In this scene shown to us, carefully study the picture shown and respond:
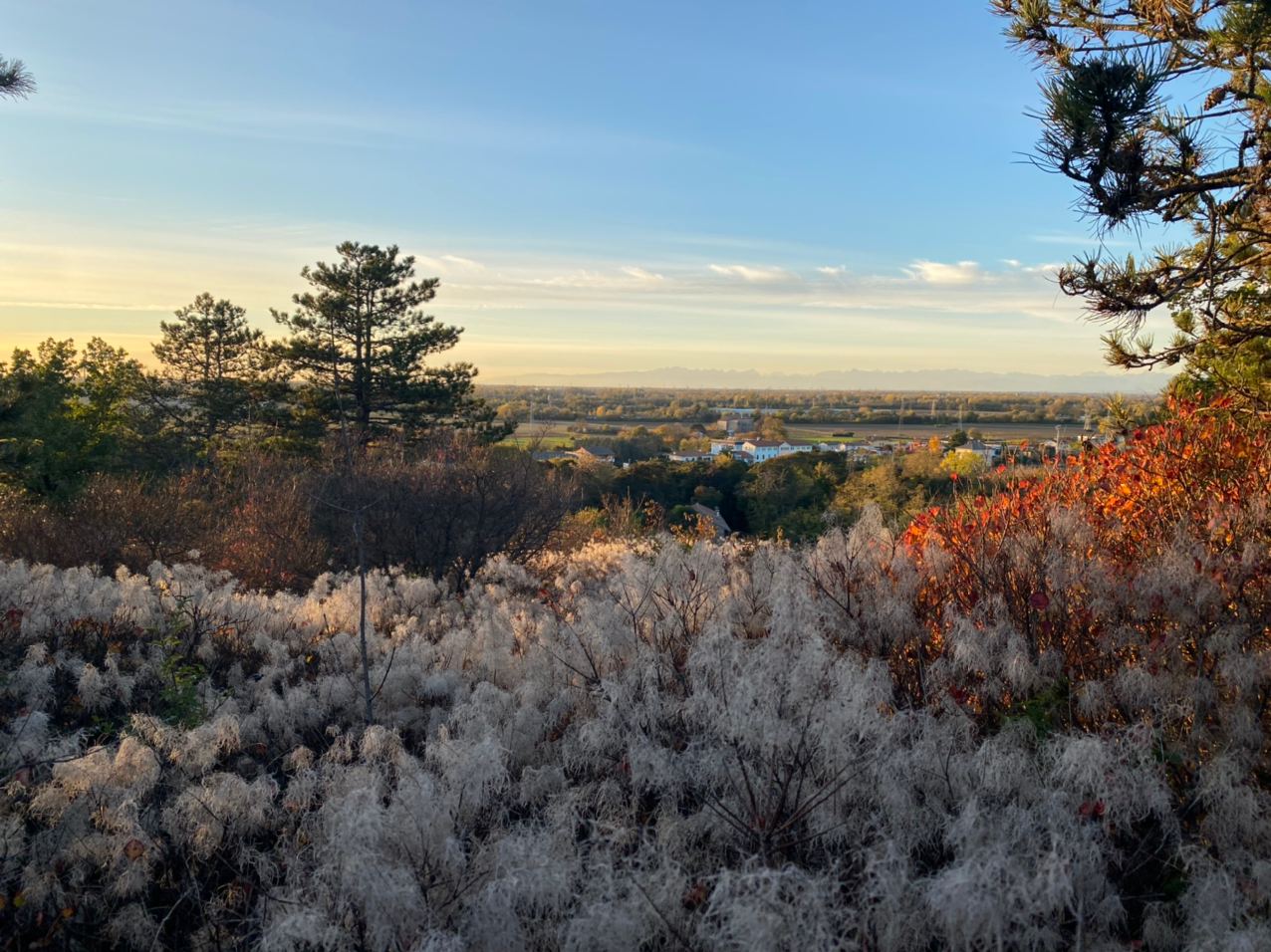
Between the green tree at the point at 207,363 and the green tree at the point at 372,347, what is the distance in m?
4.78

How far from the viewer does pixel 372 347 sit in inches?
1045

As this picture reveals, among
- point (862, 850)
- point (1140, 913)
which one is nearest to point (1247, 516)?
point (1140, 913)

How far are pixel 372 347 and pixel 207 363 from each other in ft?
28.0

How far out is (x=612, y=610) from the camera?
18.6 feet

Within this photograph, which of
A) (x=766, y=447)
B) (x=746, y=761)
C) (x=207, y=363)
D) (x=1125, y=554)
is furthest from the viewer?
(x=766, y=447)

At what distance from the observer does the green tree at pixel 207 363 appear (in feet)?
98.4

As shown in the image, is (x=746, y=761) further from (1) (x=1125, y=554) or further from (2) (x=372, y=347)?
(2) (x=372, y=347)

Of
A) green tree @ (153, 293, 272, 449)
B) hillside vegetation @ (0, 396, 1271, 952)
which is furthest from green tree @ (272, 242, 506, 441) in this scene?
hillside vegetation @ (0, 396, 1271, 952)

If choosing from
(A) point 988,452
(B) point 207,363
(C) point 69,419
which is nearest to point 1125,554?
(A) point 988,452

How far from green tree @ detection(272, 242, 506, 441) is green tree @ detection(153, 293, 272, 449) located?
4782 mm

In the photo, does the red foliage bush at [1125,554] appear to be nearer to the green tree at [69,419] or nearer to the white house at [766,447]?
the green tree at [69,419]

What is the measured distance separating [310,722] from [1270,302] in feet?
22.1

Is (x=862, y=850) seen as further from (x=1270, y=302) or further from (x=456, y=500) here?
(x=456, y=500)

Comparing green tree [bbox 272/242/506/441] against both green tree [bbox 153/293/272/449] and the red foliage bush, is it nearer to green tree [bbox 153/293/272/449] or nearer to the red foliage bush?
green tree [bbox 153/293/272/449]
